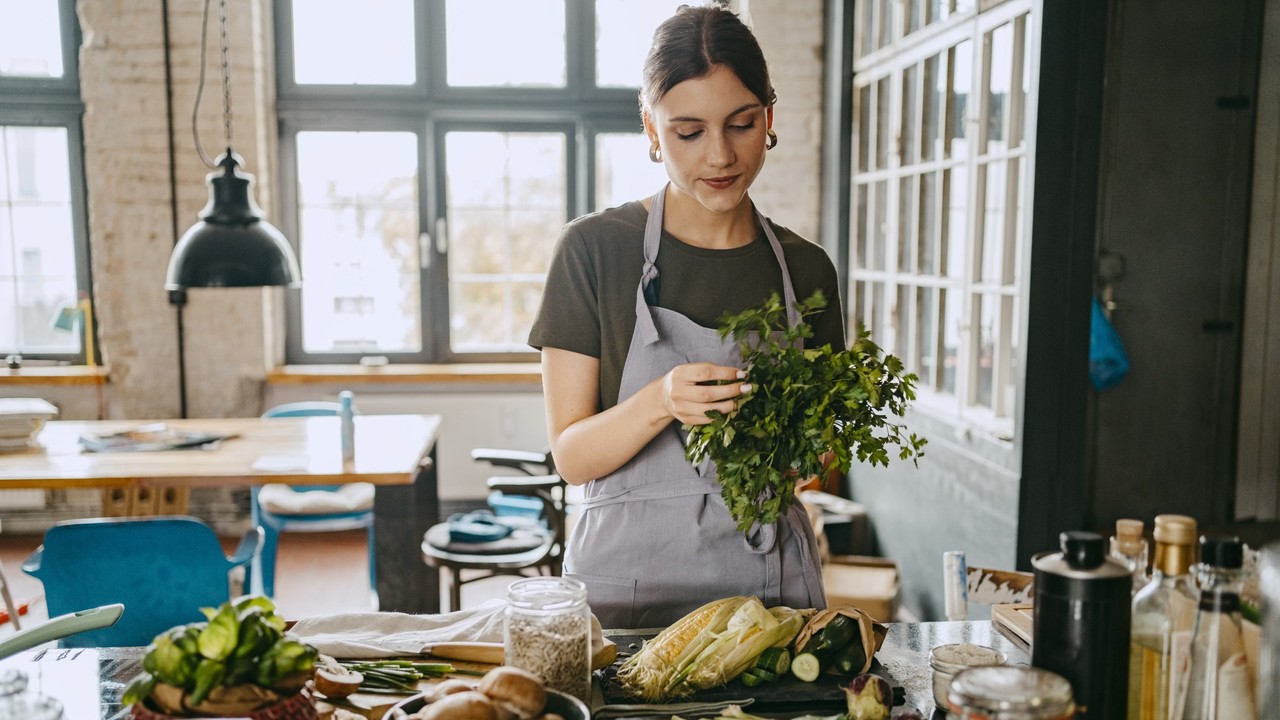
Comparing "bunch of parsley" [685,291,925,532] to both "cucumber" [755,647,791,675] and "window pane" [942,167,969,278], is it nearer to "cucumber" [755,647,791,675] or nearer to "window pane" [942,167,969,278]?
"cucumber" [755,647,791,675]

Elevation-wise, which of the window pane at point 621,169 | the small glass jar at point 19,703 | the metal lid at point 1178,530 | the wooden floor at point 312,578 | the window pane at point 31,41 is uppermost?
the window pane at point 31,41

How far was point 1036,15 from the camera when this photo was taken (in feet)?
9.71

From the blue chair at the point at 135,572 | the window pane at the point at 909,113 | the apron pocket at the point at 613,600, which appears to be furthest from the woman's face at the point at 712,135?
the window pane at the point at 909,113

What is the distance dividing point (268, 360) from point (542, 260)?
5.35 feet

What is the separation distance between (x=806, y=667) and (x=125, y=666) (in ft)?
3.16

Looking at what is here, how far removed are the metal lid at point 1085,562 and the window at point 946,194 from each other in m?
2.13

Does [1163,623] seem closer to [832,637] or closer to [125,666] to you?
[832,637]

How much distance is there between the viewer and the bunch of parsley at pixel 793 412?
51.9 inches

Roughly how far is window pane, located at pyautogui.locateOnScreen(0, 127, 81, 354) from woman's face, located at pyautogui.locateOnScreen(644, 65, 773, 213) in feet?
16.9

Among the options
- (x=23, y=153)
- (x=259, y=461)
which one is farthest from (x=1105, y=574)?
(x=23, y=153)

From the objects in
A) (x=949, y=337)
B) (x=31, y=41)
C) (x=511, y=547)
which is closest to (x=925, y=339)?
(x=949, y=337)

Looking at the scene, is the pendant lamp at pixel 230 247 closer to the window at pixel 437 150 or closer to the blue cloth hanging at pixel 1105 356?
the window at pixel 437 150

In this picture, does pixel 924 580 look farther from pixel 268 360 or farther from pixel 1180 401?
pixel 268 360

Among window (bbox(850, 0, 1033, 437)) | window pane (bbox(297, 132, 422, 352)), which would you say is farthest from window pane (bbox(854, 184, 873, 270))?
window pane (bbox(297, 132, 422, 352))
